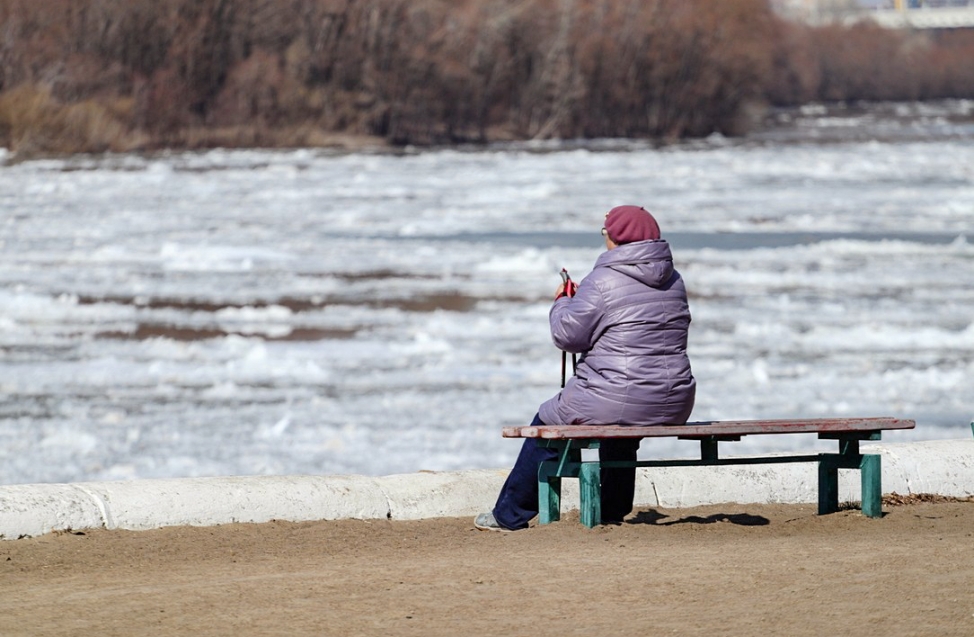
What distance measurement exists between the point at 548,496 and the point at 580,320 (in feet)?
2.98

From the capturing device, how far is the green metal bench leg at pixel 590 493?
625cm

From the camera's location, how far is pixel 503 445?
1041 cm

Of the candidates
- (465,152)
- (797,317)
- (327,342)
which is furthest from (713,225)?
(465,152)

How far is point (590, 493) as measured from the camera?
6324 mm

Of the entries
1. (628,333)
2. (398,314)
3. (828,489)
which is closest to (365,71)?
(398,314)

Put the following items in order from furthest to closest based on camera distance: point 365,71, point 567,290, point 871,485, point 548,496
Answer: point 365,71 < point 871,485 < point 548,496 < point 567,290

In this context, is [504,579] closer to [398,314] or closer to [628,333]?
[628,333]

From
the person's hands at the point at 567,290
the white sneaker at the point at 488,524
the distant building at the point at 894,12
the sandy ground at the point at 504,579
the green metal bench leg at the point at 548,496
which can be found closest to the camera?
the sandy ground at the point at 504,579

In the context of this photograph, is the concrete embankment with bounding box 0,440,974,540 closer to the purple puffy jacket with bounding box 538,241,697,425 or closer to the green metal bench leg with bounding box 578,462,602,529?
the green metal bench leg with bounding box 578,462,602,529

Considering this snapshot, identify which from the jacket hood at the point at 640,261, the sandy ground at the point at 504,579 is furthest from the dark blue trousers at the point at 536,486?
the jacket hood at the point at 640,261

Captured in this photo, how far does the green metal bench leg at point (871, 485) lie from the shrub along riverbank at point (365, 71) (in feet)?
142

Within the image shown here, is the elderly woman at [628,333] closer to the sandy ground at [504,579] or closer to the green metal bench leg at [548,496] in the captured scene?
the green metal bench leg at [548,496]

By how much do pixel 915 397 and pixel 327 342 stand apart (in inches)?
224

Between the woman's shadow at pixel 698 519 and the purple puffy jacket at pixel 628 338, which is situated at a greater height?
the purple puffy jacket at pixel 628 338
